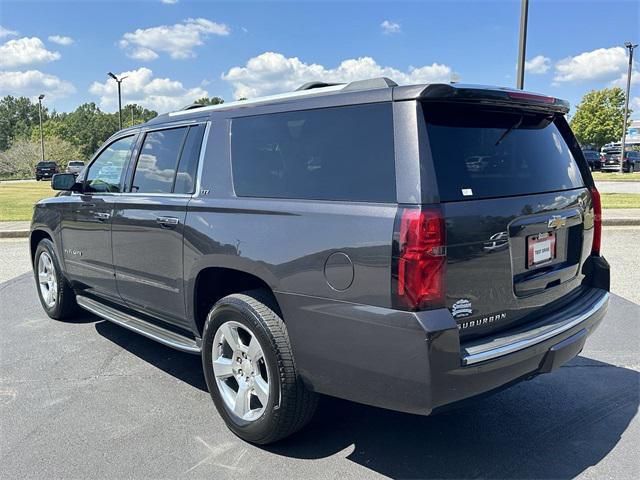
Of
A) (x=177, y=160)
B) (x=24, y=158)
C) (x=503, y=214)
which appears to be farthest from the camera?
(x=24, y=158)

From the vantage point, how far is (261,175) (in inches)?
131

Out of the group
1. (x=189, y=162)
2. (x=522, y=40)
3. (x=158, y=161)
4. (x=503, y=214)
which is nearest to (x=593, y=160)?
(x=522, y=40)

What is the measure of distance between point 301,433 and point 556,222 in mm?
1941

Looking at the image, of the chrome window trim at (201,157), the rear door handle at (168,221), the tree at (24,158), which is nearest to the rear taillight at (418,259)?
the chrome window trim at (201,157)

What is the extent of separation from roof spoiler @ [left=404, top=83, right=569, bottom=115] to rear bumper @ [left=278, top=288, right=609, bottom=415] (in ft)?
3.38

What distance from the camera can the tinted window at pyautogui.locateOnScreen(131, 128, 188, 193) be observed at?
4012 millimetres

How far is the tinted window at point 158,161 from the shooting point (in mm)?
4012

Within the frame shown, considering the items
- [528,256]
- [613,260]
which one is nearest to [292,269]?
[528,256]

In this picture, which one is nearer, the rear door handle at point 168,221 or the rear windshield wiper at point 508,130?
the rear windshield wiper at point 508,130

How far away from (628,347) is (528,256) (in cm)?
259

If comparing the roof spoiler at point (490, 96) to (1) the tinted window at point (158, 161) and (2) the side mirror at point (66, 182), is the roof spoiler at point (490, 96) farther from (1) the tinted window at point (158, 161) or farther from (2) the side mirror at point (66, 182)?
(2) the side mirror at point (66, 182)

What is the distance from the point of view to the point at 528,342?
281 centimetres

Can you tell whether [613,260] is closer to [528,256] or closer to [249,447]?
[528,256]

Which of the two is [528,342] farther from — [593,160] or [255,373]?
[593,160]
